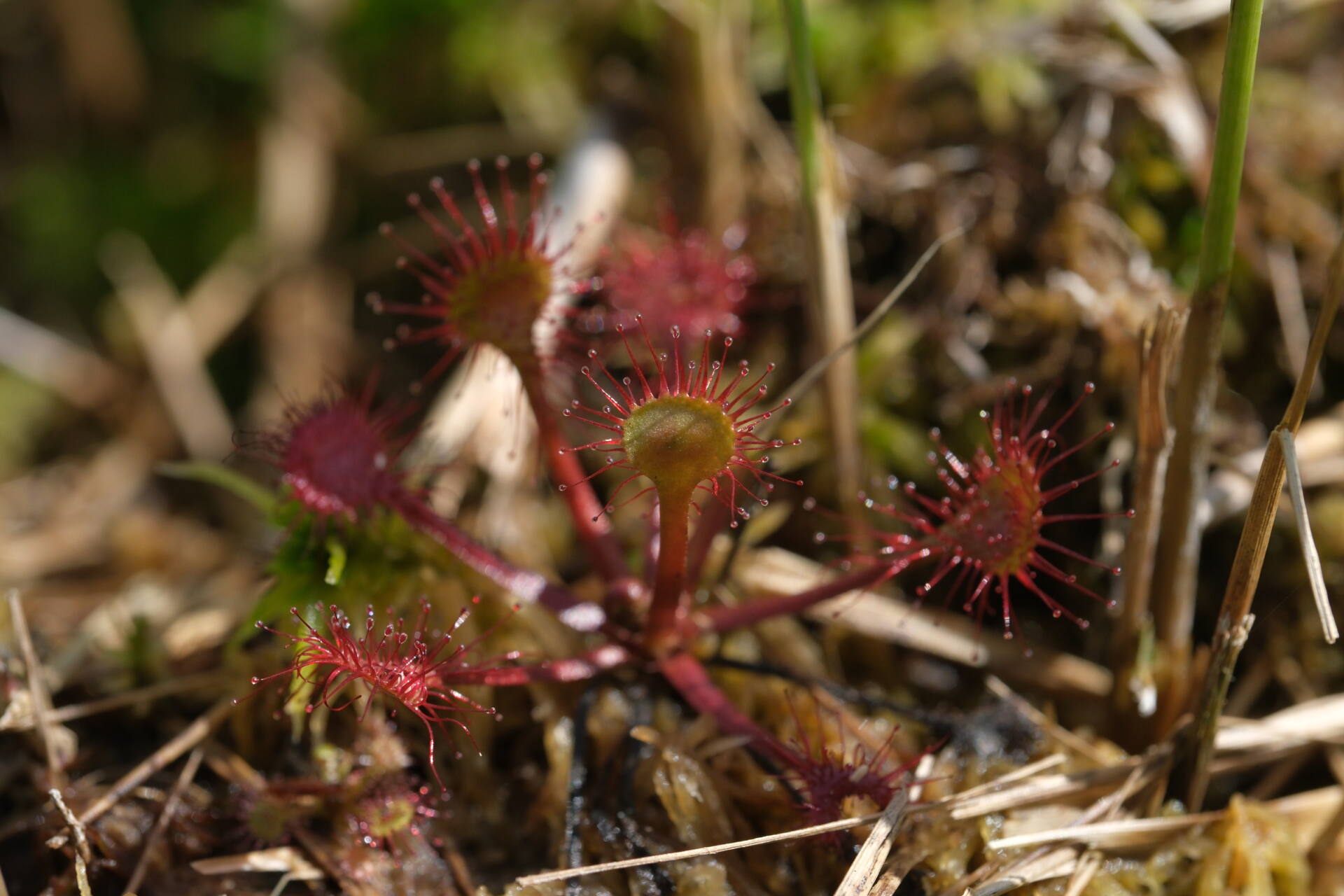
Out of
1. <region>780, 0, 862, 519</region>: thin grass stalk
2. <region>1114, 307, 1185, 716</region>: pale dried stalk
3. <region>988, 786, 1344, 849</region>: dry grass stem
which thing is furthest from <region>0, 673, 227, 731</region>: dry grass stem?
<region>1114, 307, 1185, 716</region>: pale dried stalk

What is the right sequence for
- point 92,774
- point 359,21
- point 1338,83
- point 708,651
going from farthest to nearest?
point 359,21 < point 1338,83 < point 708,651 < point 92,774

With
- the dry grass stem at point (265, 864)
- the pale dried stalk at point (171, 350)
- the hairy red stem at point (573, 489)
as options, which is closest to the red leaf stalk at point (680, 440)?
the hairy red stem at point (573, 489)

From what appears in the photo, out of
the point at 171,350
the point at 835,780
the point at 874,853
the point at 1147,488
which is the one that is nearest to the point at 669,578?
the point at 835,780

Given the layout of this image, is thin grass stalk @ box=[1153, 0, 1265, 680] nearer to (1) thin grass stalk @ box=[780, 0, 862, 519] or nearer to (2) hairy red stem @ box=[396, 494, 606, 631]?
(1) thin grass stalk @ box=[780, 0, 862, 519]

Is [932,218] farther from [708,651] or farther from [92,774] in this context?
[92,774]

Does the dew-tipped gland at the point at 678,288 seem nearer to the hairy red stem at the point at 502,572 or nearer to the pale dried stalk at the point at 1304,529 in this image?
the hairy red stem at the point at 502,572

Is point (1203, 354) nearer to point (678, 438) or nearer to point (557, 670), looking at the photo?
point (678, 438)

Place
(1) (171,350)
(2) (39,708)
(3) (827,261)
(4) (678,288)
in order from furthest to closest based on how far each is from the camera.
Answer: (1) (171,350) → (4) (678,288) → (3) (827,261) → (2) (39,708)

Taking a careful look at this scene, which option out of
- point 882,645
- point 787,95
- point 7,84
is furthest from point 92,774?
point 7,84

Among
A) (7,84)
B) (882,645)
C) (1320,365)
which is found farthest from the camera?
(7,84)
